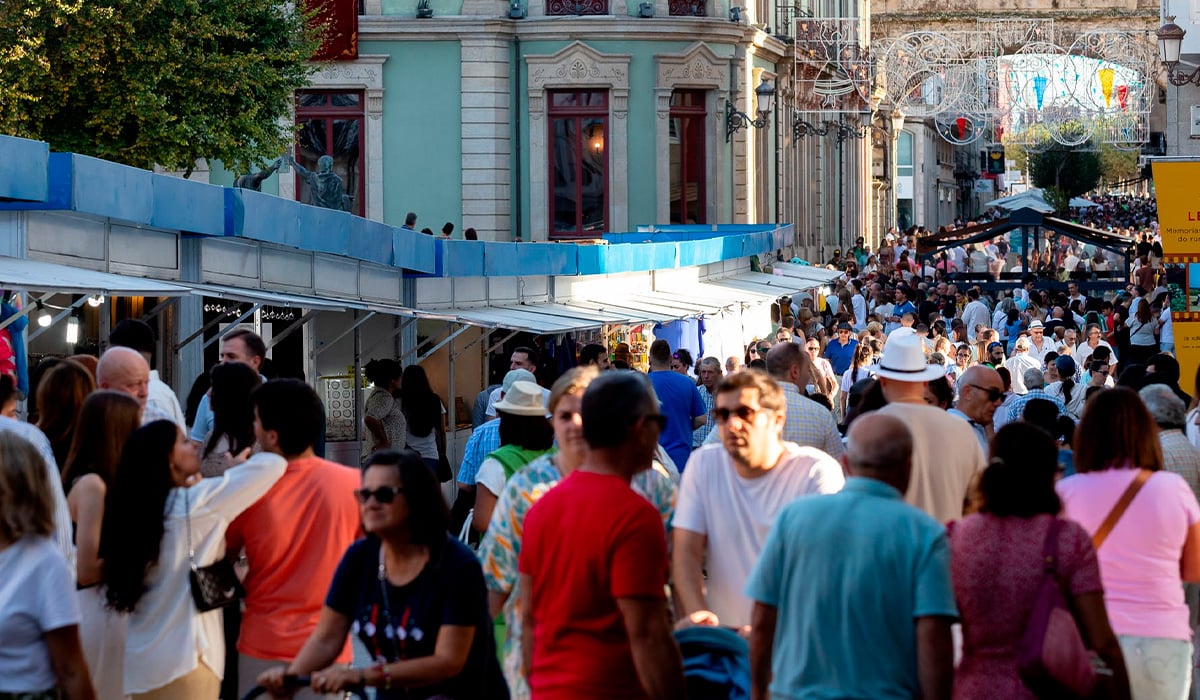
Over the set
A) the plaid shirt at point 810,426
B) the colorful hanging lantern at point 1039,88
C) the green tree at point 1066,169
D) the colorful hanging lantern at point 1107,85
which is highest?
the green tree at point 1066,169

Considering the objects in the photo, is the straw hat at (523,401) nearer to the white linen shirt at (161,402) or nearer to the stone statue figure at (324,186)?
the white linen shirt at (161,402)

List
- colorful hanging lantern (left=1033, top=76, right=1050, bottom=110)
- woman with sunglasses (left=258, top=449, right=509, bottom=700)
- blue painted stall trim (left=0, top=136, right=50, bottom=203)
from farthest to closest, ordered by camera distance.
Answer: colorful hanging lantern (left=1033, top=76, right=1050, bottom=110) → blue painted stall trim (left=0, top=136, right=50, bottom=203) → woman with sunglasses (left=258, top=449, right=509, bottom=700)

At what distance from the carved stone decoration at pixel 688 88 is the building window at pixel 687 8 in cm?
67

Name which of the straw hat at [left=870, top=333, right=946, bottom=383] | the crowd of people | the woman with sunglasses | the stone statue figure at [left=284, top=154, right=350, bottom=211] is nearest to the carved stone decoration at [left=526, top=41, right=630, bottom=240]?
the stone statue figure at [left=284, top=154, right=350, bottom=211]

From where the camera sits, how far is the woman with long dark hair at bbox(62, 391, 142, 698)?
620 cm

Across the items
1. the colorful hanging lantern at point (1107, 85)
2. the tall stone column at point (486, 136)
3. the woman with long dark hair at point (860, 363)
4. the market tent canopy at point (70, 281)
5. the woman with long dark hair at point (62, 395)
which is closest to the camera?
the woman with long dark hair at point (62, 395)

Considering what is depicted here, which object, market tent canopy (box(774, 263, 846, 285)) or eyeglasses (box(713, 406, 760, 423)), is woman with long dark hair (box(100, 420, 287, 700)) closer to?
eyeglasses (box(713, 406, 760, 423))

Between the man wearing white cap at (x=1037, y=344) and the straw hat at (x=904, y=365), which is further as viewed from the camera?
the man wearing white cap at (x=1037, y=344)

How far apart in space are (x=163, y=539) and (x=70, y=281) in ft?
16.2

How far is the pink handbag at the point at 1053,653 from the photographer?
5.09 meters

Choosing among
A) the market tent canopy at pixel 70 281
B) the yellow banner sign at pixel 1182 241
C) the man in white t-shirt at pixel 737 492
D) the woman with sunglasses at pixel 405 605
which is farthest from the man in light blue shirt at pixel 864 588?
the yellow banner sign at pixel 1182 241

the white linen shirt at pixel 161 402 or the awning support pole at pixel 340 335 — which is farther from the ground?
the awning support pole at pixel 340 335

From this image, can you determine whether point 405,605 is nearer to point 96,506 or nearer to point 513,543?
point 513,543

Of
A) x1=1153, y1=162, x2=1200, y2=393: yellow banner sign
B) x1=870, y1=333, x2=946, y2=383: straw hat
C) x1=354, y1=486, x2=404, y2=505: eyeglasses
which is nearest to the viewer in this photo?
x1=354, y1=486, x2=404, y2=505: eyeglasses
